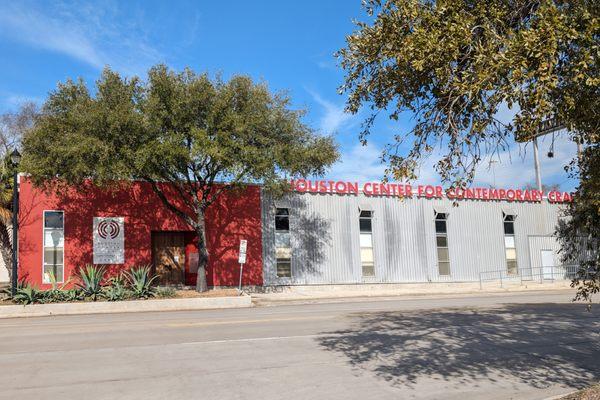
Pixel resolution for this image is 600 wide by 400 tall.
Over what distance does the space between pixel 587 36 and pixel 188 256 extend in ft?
80.2

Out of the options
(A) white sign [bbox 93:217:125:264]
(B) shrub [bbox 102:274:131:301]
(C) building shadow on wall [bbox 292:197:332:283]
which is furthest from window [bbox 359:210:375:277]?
(B) shrub [bbox 102:274:131:301]

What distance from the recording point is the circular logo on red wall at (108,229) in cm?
2603

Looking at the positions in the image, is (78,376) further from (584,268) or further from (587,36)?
(587,36)

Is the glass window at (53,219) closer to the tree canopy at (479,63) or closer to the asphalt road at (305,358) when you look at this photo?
the asphalt road at (305,358)

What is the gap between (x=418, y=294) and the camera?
28641 millimetres

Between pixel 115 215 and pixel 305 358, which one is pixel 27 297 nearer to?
pixel 115 215

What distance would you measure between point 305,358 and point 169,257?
19.0 meters

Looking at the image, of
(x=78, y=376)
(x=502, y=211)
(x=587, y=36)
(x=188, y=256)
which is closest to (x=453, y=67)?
(x=587, y=36)

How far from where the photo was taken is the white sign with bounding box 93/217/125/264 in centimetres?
2594

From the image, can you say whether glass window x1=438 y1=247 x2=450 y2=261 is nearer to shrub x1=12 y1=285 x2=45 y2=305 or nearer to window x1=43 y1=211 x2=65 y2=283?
window x1=43 y1=211 x2=65 y2=283

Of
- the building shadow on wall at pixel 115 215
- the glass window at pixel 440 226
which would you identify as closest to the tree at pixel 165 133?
the building shadow on wall at pixel 115 215

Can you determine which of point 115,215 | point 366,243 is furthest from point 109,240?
point 366,243

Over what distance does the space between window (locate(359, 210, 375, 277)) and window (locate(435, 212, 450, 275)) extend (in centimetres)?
446

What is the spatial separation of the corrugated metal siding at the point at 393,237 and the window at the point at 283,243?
262 millimetres
